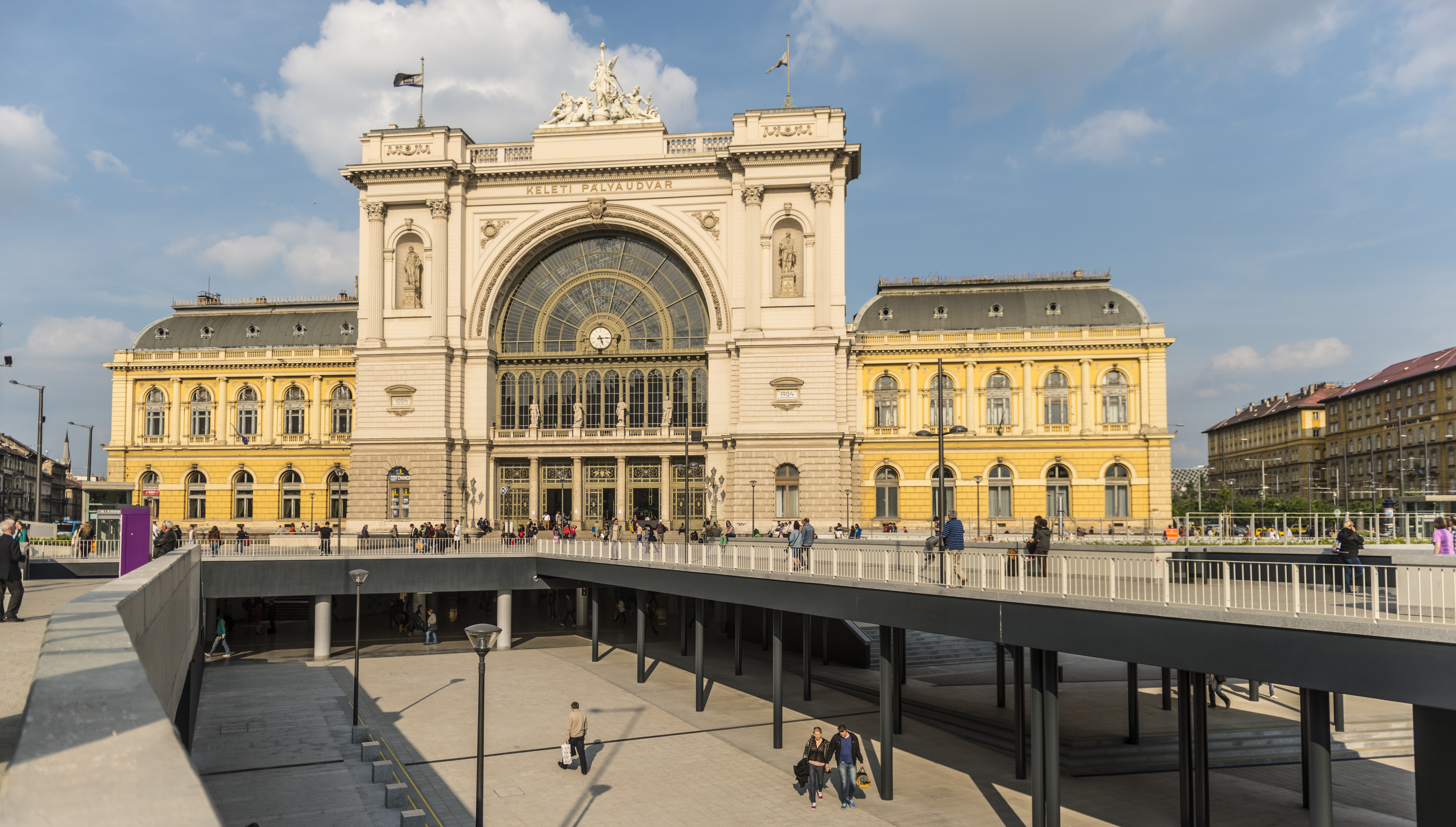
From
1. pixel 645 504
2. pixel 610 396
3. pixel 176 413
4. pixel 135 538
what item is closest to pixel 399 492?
pixel 610 396

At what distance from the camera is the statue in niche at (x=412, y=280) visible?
65.6m

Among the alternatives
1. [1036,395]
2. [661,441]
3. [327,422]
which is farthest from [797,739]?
[327,422]

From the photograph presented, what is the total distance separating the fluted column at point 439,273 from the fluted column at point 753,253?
2014 centimetres

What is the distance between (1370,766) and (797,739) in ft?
53.1

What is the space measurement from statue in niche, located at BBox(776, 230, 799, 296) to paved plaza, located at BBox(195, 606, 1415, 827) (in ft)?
95.6

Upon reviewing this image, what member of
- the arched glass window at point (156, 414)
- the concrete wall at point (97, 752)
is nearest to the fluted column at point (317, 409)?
the arched glass window at point (156, 414)

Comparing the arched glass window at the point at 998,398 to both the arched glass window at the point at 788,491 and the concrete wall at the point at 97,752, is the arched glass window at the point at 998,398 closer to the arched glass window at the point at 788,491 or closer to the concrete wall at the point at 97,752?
the arched glass window at the point at 788,491

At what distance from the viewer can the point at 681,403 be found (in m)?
64.9

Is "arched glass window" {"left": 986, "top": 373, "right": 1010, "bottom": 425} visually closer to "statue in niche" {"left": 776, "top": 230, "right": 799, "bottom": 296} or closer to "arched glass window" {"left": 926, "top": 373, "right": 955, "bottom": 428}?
"arched glass window" {"left": 926, "top": 373, "right": 955, "bottom": 428}

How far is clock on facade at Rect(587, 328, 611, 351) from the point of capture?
65.6 m

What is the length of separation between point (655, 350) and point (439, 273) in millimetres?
15359

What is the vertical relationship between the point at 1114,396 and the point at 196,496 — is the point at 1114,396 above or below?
above

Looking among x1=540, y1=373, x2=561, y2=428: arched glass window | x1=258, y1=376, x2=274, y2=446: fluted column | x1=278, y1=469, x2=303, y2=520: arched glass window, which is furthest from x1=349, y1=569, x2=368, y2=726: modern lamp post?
x1=258, y1=376, x2=274, y2=446: fluted column

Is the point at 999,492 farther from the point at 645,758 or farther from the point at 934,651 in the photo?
the point at 645,758
